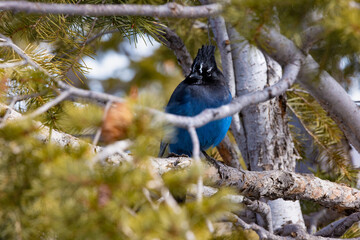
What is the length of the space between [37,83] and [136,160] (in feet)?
2.25

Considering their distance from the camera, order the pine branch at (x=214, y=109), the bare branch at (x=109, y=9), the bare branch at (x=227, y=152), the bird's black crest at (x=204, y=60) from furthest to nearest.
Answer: the bare branch at (x=227, y=152) → the bird's black crest at (x=204, y=60) → the bare branch at (x=109, y=9) → the pine branch at (x=214, y=109)

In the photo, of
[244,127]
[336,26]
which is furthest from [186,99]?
[336,26]

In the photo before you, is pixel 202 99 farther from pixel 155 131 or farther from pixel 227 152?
pixel 155 131

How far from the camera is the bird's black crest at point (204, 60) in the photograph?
3.30 metres

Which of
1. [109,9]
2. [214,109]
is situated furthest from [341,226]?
[109,9]

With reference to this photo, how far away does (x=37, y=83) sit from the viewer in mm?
1616

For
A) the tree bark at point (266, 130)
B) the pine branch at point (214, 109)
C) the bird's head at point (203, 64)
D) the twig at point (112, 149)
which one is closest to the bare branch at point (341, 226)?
the tree bark at point (266, 130)

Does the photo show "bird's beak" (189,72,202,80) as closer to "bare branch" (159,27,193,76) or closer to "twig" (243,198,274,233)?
"bare branch" (159,27,193,76)

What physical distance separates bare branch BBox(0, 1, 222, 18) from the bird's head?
5.29ft

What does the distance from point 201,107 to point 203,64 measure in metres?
0.39

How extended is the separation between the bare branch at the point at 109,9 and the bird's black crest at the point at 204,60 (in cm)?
161

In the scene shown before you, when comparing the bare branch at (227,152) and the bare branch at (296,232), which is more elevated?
the bare branch at (227,152)

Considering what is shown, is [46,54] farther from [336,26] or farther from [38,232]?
[336,26]

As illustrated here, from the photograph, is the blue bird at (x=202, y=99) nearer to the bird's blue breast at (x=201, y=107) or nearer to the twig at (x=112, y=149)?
the bird's blue breast at (x=201, y=107)
